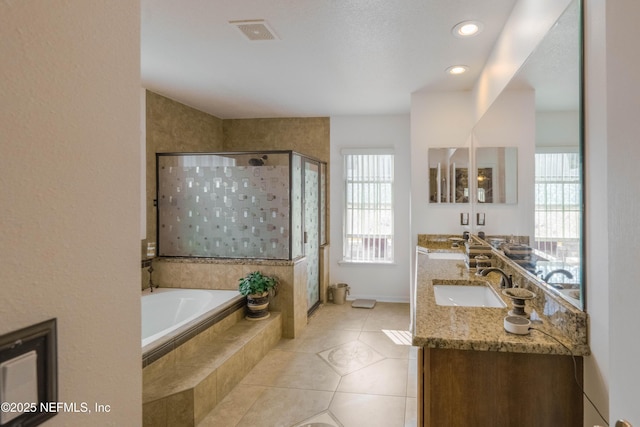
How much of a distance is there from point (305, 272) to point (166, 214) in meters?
1.68

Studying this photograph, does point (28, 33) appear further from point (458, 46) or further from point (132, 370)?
point (458, 46)

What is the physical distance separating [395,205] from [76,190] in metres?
5.02

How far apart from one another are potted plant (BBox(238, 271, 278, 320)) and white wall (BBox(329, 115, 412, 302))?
192 centimetres

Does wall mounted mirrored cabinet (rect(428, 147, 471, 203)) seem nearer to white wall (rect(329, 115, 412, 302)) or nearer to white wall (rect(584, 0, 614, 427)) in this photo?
white wall (rect(329, 115, 412, 302))

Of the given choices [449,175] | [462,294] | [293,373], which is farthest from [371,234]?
[462,294]

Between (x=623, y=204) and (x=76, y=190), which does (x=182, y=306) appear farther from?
(x=623, y=204)

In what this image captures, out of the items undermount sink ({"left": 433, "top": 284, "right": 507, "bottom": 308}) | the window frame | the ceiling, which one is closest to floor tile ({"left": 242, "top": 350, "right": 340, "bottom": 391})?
undermount sink ({"left": 433, "top": 284, "right": 507, "bottom": 308})

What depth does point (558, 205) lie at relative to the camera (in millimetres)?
1530

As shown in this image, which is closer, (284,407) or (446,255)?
(284,407)

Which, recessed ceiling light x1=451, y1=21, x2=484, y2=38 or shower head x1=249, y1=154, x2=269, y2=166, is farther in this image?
shower head x1=249, y1=154, x2=269, y2=166

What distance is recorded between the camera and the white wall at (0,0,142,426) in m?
0.46

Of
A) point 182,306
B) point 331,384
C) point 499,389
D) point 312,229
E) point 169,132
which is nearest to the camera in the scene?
point 499,389

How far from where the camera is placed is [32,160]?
0.48m

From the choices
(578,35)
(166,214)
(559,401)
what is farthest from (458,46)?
(166,214)
